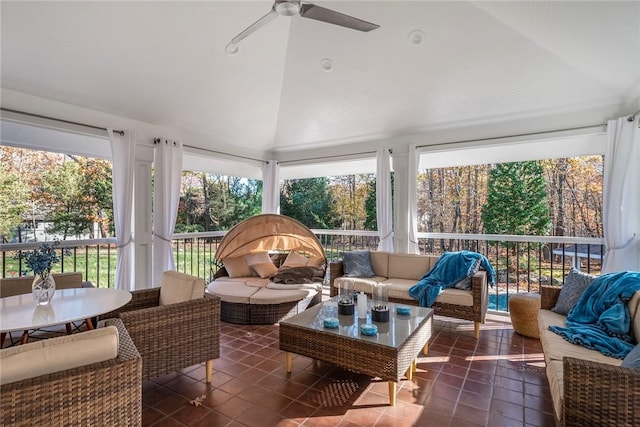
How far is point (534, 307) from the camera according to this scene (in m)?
3.56

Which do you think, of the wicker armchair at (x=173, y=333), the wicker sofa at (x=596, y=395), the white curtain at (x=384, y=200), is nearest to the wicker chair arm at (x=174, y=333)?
the wicker armchair at (x=173, y=333)

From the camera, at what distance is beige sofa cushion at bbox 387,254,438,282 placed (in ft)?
14.3

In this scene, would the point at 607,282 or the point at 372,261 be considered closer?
the point at 607,282

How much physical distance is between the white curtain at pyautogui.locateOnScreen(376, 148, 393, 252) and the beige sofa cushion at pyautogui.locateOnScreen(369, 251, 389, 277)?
430mm

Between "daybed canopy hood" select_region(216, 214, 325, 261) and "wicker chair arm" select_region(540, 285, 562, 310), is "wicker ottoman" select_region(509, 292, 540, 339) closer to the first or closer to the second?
"wicker chair arm" select_region(540, 285, 562, 310)

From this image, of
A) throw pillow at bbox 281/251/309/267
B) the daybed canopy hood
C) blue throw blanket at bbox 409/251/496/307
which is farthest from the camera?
throw pillow at bbox 281/251/309/267

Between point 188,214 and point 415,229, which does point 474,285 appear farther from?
point 188,214

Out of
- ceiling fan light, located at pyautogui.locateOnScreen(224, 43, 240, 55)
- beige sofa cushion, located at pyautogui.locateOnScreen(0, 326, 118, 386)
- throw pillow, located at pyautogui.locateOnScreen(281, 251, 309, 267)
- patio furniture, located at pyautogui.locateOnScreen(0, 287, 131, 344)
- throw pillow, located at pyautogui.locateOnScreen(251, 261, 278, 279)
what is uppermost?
ceiling fan light, located at pyautogui.locateOnScreen(224, 43, 240, 55)

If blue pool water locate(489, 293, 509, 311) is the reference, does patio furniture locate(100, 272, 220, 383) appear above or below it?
above

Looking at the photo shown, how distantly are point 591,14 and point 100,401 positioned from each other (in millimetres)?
4227

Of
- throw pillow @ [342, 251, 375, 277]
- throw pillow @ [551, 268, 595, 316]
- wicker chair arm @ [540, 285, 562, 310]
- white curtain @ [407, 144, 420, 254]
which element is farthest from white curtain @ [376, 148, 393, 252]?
throw pillow @ [551, 268, 595, 316]

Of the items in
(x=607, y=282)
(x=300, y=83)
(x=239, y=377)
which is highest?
(x=300, y=83)

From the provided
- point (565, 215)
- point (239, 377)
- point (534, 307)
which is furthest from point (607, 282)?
point (565, 215)

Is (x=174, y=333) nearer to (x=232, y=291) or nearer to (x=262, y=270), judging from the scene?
(x=232, y=291)
